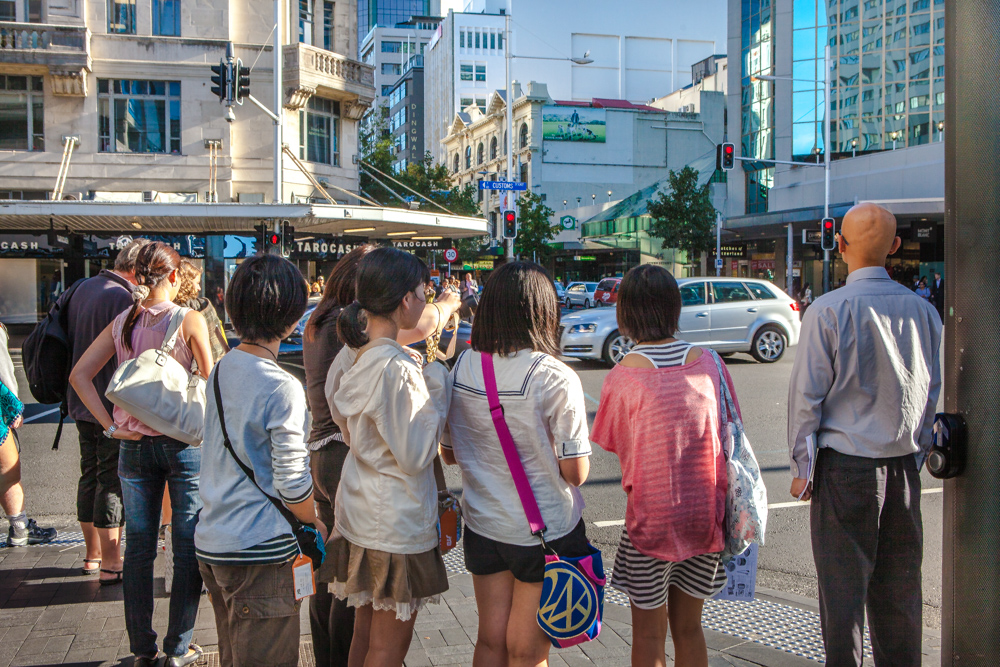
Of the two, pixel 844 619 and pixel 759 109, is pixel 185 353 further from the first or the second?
pixel 759 109

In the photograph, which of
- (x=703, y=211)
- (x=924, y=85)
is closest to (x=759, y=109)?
(x=703, y=211)

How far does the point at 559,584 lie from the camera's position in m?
2.53

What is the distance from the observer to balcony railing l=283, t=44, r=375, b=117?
2448 centimetres

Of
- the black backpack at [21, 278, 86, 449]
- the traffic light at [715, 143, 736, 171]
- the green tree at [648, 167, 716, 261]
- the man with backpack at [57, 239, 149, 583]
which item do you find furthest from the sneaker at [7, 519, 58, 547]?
the green tree at [648, 167, 716, 261]

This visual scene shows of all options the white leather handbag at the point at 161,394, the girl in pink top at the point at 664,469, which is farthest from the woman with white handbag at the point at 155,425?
the girl in pink top at the point at 664,469

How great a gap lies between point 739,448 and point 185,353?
244 cm

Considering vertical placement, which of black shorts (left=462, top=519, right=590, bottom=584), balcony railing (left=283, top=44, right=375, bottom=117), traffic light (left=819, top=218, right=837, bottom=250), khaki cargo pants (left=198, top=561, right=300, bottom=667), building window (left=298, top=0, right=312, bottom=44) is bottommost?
khaki cargo pants (left=198, top=561, right=300, bottom=667)

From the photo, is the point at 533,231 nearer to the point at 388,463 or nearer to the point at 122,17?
the point at 122,17

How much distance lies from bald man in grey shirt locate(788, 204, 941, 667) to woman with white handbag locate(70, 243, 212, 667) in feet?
8.02

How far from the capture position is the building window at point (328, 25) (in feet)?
87.5

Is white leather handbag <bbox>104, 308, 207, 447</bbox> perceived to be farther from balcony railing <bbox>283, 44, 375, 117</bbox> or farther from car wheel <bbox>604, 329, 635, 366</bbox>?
balcony railing <bbox>283, 44, 375, 117</bbox>

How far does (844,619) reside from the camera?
2.85 metres

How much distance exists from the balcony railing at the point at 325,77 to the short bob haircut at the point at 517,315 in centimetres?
2383

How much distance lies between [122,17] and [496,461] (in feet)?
85.0
